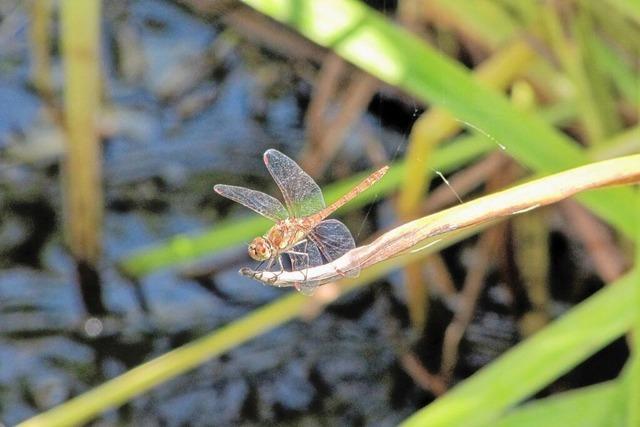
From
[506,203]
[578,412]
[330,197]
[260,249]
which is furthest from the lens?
[330,197]

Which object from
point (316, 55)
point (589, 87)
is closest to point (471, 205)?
point (589, 87)

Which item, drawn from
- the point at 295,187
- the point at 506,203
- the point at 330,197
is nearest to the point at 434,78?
the point at 295,187

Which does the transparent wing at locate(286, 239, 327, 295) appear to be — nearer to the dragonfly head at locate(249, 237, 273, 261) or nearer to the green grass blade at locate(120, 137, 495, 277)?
the dragonfly head at locate(249, 237, 273, 261)

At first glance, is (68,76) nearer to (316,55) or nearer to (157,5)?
(316,55)

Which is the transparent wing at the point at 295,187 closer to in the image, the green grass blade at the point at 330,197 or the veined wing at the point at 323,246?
the veined wing at the point at 323,246

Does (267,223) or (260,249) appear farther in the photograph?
(267,223)

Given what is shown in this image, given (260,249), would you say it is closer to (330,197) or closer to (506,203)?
(506,203)

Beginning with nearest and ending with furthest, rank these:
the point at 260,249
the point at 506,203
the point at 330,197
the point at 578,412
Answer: the point at 506,203 → the point at 260,249 → the point at 578,412 → the point at 330,197
